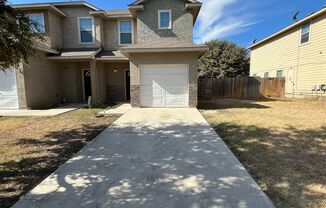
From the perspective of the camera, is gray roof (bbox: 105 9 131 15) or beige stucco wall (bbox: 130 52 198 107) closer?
beige stucco wall (bbox: 130 52 198 107)

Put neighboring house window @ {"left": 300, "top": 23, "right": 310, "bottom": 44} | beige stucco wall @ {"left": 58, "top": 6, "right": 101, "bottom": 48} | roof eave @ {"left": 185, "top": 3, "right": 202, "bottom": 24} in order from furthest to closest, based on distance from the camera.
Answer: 1. neighboring house window @ {"left": 300, "top": 23, "right": 310, "bottom": 44}
2. beige stucco wall @ {"left": 58, "top": 6, "right": 101, "bottom": 48}
3. roof eave @ {"left": 185, "top": 3, "right": 202, "bottom": 24}

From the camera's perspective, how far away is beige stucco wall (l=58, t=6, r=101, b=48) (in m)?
14.6

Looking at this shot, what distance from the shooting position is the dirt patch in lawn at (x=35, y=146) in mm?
3609

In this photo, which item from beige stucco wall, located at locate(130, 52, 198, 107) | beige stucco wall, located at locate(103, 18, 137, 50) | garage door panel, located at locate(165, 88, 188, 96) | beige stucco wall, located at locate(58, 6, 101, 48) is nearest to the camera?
beige stucco wall, located at locate(130, 52, 198, 107)

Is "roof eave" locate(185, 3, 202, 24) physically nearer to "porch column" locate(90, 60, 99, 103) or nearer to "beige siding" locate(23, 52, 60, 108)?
"porch column" locate(90, 60, 99, 103)

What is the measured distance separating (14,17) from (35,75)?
331 inches

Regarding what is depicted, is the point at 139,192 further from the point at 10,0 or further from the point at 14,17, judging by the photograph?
the point at 10,0

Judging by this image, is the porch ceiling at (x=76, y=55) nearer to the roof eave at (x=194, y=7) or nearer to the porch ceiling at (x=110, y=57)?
the porch ceiling at (x=110, y=57)

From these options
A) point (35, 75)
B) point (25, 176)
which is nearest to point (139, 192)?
point (25, 176)

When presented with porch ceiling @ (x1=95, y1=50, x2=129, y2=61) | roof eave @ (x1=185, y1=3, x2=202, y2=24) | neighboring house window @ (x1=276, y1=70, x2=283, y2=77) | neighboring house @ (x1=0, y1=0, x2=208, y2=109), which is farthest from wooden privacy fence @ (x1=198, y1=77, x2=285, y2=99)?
porch ceiling @ (x1=95, y1=50, x2=129, y2=61)

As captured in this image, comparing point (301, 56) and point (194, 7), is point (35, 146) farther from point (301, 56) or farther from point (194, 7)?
point (301, 56)

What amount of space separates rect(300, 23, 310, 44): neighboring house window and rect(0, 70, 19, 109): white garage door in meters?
20.1

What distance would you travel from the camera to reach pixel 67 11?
14750 millimetres

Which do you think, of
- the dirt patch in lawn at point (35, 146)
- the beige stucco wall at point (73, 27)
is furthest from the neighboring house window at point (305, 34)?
the dirt patch in lawn at point (35, 146)
